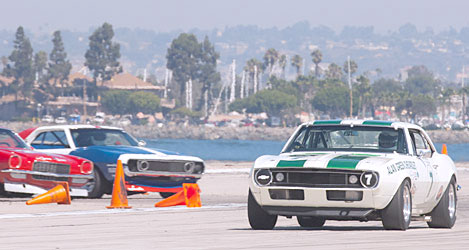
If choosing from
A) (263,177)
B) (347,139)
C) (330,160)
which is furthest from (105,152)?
(330,160)

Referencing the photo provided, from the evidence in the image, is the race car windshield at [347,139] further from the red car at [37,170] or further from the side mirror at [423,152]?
the red car at [37,170]

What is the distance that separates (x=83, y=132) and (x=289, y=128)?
17639 cm

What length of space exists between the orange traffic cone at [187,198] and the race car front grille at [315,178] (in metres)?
4.83

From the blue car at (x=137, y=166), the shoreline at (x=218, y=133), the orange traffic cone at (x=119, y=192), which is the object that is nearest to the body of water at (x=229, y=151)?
the shoreline at (x=218, y=133)

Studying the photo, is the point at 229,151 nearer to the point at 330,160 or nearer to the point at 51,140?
the point at 51,140

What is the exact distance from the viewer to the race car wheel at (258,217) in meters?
11.7

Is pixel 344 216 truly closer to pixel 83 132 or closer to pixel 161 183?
pixel 161 183

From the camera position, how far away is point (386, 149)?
12305 mm

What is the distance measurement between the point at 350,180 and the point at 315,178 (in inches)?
15.2

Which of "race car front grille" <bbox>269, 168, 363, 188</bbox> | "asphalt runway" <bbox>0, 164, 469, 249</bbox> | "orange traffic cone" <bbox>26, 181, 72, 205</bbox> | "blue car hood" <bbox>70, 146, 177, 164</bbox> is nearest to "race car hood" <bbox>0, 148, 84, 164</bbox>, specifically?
"blue car hood" <bbox>70, 146, 177, 164</bbox>

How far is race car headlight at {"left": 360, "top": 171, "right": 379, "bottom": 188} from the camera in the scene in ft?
36.7

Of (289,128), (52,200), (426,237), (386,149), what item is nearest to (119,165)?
(52,200)

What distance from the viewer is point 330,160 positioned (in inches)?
450

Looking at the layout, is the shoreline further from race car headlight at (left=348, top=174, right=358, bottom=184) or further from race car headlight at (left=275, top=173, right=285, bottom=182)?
race car headlight at (left=348, top=174, right=358, bottom=184)
